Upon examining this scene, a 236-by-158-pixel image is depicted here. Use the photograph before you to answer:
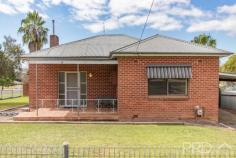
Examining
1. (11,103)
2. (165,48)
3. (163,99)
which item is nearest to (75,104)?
(163,99)

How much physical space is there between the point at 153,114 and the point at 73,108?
18.6 ft

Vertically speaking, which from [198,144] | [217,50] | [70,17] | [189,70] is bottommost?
[198,144]

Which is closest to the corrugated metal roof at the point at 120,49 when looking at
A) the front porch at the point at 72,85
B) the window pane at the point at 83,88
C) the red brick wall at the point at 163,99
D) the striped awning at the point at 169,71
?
the red brick wall at the point at 163,99

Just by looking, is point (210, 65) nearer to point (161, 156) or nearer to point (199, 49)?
point (199, 49)

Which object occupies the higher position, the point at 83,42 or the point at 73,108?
the point at 83,42

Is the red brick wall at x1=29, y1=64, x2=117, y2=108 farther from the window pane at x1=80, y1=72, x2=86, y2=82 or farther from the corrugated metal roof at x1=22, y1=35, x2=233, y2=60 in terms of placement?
the corrugated metal roof at x1=22, y1=35, x2=233, y2=60

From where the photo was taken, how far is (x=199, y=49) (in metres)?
15.5

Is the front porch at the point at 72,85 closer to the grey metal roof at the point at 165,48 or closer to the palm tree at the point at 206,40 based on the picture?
the grey metal roof at the point at 165,48

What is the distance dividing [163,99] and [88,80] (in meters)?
5.74

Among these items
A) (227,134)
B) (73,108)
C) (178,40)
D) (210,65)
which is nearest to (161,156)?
(227,134)

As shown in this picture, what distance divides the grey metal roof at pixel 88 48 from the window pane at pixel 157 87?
320 cm

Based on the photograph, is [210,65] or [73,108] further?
[73,108]

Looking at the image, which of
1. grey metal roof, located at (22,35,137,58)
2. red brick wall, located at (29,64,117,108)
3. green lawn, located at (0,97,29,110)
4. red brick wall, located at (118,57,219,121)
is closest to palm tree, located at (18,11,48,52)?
green lawn, located at (0,97,29,110)

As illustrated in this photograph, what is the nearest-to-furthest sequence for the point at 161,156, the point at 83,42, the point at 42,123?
the point at 161,156 → the point at 42,123 → the point at 83,42
